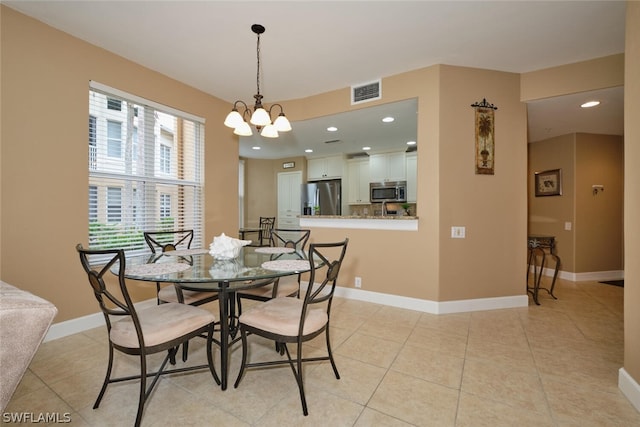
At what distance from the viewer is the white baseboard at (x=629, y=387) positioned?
153 cm

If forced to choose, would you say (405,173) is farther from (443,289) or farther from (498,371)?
(498,371)

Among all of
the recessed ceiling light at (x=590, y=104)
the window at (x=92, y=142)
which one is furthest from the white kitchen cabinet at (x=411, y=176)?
the window at (x=92, y=142)

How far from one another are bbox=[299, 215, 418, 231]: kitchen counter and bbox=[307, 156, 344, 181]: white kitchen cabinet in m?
2.78

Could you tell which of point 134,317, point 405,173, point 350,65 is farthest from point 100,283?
point 405,173

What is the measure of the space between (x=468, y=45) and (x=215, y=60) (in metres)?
2.45

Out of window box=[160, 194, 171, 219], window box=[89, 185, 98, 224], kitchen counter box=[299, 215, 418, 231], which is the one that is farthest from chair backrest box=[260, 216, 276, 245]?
window box=[89, 185, 98, 224]

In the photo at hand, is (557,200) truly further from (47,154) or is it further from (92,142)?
(47,154)

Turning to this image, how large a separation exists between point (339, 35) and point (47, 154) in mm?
2647

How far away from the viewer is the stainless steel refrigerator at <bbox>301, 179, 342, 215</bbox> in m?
6.18

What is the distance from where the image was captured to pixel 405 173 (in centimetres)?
562

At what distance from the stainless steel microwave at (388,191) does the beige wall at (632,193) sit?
388cm

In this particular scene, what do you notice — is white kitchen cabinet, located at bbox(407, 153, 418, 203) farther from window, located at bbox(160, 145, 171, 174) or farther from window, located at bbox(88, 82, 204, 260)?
window, located at bbox(160, 145, 171, 174)

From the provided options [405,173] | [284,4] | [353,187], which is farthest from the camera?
[353,187]

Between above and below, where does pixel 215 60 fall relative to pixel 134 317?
above
